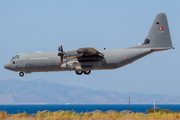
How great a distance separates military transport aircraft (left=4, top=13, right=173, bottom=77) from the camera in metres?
37.4

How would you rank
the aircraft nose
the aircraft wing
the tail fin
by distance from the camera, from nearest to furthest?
the aircraft wing → the aircraft nose → the tail fin

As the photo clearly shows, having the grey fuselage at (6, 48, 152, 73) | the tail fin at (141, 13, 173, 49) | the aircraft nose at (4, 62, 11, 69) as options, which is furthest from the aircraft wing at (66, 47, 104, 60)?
the aircraft nose at (4, 62, 11, 69)

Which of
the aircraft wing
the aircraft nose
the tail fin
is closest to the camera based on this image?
the aircraft wing

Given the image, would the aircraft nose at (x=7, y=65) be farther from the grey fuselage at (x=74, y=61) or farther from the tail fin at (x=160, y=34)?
the tail fin at (x=160, y=34)

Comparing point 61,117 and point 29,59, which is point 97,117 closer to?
point 61,117

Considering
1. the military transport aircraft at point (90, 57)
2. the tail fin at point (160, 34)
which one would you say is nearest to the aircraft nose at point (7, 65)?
the military transport aircraft at point (90, 57)

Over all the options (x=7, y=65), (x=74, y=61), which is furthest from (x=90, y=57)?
(x=7, y=65)

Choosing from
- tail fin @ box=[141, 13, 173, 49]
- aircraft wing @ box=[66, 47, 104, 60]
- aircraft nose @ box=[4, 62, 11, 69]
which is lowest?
aircraft nose @ box=[4, 62, 11, 69]

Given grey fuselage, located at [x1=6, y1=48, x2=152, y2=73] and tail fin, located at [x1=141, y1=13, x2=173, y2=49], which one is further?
tail fin, located at [x1=141, y1=13, x2=173, y2=49]

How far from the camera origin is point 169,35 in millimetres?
39375

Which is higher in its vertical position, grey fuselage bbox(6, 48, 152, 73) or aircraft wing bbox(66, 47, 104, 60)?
aircraft wing bbox(66, 47, 104, 60)

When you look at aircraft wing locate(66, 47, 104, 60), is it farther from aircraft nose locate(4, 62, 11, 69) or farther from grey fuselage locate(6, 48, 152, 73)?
aircraft nose locate(4, 62, 11, 69)

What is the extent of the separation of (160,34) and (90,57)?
9509 mm

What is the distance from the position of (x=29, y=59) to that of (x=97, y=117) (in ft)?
39.5
